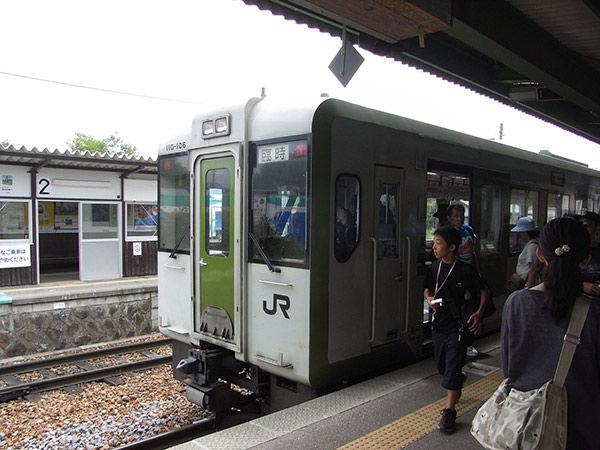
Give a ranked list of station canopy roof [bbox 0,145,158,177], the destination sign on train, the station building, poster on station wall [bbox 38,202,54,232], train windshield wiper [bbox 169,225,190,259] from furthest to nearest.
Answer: poster on station wall [bbox 38,202,54,232] → the station building → station canopy roof [bbox 0,145,158,177] → train windshield wiper [bbox 169,225,190,259] → the destination sign on train

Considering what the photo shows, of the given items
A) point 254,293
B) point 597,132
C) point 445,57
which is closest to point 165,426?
point 254,293

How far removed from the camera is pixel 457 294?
354 cm

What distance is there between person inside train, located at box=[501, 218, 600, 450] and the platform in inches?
60.7

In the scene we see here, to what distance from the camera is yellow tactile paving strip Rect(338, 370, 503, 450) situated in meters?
3.15

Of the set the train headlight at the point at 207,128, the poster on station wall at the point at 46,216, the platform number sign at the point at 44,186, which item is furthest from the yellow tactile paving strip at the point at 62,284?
the train headlight at the point at 207,128

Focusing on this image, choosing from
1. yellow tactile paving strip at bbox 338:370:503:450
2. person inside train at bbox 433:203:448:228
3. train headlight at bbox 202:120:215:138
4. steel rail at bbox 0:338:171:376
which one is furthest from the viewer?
steel rail at bbox 0:338:171:376

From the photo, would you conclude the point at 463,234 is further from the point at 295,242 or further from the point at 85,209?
the point at 85,209

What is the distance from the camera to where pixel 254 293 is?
4.27 metres

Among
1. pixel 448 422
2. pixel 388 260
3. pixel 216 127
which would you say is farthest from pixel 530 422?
pixel 216 127

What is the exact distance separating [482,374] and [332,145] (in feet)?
8.40

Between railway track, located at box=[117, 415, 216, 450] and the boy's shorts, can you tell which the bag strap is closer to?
the boy's shorts

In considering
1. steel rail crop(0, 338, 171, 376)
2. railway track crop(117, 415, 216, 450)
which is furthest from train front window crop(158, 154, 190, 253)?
steel rail crop(0, 338, 171, 376)

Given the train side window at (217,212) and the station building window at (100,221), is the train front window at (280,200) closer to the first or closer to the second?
the train side window at (217,212)

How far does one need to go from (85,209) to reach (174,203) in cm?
766
